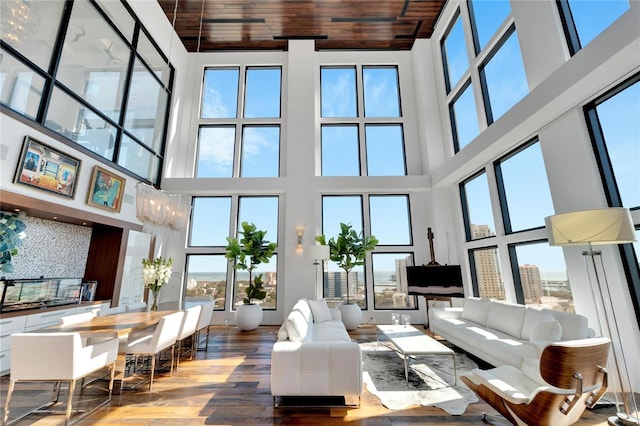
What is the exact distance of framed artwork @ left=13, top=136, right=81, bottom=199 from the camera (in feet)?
11.1

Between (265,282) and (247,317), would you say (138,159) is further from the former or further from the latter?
(247,317)

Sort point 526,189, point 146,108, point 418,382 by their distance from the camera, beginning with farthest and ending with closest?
point 146,108
point 526,189
point 418,382

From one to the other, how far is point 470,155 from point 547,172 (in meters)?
1.43

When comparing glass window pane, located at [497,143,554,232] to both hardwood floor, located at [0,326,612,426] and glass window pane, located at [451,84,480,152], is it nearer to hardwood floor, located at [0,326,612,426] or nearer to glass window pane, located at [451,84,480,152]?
glass window pane, located at [451,84,480,152]

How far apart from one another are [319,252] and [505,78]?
16.1 ft

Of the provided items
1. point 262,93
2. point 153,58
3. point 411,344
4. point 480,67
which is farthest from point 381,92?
point 411,344

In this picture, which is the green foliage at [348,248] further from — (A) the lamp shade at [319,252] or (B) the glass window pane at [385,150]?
(B) the glass window pane at [385,150]

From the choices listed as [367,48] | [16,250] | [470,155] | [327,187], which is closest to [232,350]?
[16,250]

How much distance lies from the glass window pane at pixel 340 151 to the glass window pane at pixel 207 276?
3.76 m

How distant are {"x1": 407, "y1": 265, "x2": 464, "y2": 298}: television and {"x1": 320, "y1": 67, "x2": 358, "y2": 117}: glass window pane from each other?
15.9 ft

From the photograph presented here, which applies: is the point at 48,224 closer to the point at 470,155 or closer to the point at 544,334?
the point at 544,334

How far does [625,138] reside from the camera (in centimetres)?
306

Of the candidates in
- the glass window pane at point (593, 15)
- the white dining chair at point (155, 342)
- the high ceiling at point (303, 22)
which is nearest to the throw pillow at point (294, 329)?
the white dining chair at point (155, 342)

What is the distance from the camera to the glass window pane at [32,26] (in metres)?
3.28
